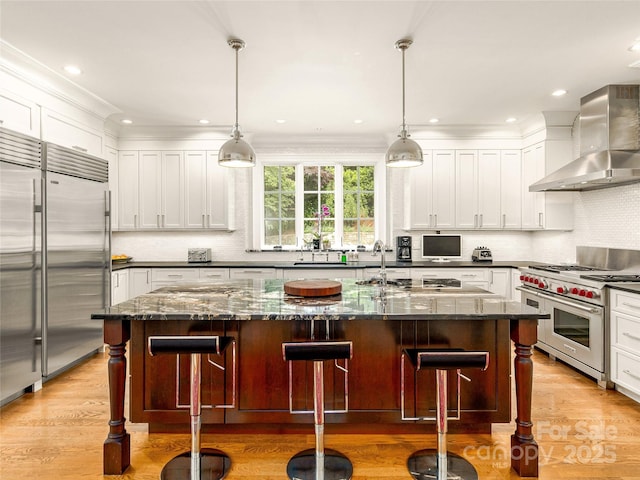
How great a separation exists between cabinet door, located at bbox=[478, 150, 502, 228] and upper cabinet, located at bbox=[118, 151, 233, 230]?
3410 millimetres

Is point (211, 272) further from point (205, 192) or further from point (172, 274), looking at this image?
point (205, 192)

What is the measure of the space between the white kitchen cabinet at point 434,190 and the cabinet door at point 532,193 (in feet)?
2.96

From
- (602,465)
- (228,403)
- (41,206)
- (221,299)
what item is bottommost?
(602,465)

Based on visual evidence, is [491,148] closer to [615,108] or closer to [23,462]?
[615,108]

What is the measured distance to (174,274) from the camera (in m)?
4.98

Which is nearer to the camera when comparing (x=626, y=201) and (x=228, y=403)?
(x=228, y=403)

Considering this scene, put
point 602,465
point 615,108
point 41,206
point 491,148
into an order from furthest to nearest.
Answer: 1. point 491,148
2. point 615,108
3. point 41,206
4. point 602,465

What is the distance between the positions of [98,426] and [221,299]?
4.27 feet

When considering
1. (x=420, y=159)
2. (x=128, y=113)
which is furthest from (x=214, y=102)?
(x=420, y=159)

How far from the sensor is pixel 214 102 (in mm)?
4160

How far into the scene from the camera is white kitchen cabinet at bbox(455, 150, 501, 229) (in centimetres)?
518

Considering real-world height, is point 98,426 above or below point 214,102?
below

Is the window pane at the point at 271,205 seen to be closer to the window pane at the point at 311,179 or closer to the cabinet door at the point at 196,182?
the window pane at the point at 311,179

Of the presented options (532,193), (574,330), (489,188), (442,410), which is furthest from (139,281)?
(532,193)
